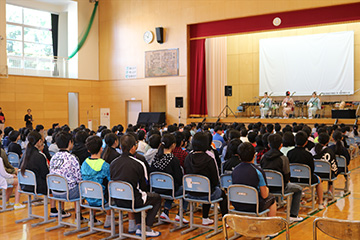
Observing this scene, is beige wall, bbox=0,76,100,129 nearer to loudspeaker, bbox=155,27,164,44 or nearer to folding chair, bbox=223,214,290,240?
loudspeaker, bbox=155,27,164,44

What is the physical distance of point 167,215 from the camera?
5645 millimetres

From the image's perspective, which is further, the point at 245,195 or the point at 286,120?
the point at 286,120

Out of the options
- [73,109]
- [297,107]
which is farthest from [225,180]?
[73,109]

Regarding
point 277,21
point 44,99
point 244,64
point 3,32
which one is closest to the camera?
point 277,21

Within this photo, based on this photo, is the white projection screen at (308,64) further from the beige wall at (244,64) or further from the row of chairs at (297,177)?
the row of chairs at (297,177)

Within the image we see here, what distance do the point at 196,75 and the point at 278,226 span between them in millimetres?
15766

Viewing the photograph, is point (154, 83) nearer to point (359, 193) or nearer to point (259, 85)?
point (259, 85)

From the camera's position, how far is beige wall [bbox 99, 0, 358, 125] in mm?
17250

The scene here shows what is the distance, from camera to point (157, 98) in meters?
20.0

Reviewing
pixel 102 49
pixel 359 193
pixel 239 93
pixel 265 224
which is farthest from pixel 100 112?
pixel 265 224

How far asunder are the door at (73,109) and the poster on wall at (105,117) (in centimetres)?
137

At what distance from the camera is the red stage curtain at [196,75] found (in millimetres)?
18344

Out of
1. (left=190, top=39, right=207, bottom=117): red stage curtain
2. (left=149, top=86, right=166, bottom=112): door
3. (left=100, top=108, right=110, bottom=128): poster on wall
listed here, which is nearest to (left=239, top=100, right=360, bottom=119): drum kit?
(left=190, top=39, right=207, bottom=117): red stage curtain

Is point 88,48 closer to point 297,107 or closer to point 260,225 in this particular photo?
point 297,107
